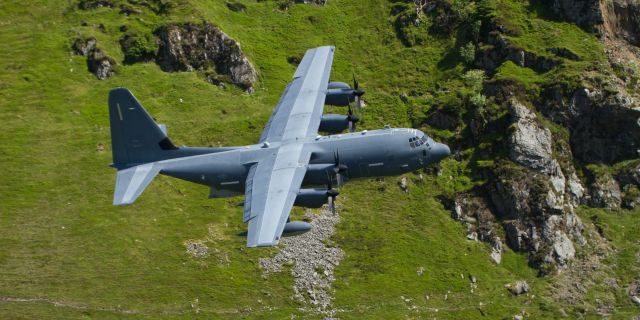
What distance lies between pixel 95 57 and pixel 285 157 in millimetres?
49379

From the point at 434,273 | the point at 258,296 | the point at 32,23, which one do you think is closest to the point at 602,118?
the point at 434,273

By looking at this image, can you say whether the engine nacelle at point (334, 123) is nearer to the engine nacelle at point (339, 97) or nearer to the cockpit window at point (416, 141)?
the engine nacelle at point (339, 97)

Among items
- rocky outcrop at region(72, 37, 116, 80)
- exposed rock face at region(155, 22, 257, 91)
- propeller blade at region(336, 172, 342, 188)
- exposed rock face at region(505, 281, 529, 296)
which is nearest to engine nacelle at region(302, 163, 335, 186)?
propeller blade at region(336, 172, 342, 188)

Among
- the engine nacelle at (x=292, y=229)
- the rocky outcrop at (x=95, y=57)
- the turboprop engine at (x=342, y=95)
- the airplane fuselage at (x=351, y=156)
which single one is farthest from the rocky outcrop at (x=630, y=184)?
the rocky outcrop at (x=95, y=57)

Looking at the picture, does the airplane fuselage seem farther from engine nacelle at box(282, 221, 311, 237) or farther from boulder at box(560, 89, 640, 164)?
boulder at box(560, 89, 640, 164)

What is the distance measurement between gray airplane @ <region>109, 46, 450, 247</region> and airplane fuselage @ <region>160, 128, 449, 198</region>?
8 centimetres

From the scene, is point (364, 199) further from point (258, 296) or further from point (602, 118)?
point (602, 118)

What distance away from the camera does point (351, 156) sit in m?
62.7

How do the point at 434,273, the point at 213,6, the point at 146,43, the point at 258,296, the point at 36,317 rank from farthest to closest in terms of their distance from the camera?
the point at 213,6
the point at 146,43
the point at 434,273
the point at 258,296
the point at 36,317

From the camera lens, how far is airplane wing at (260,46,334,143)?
2645 inches

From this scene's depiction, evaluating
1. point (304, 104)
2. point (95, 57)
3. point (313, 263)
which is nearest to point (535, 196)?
point (313, 263)

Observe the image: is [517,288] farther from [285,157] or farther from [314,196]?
[314,196]

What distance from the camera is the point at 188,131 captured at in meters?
92.9

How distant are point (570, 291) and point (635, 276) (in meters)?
7.16
